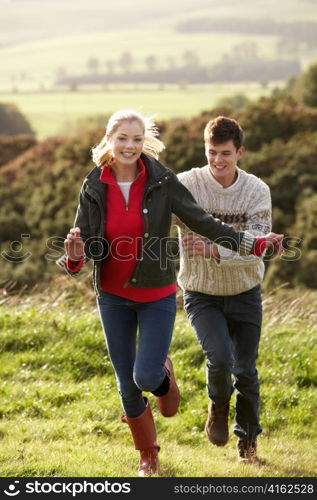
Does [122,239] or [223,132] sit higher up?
[223,132]

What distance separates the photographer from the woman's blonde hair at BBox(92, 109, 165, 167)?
488 cm

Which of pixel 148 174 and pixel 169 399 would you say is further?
pixel 169 399

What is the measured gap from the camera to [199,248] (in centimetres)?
515

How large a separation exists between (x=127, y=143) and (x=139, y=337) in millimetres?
1196

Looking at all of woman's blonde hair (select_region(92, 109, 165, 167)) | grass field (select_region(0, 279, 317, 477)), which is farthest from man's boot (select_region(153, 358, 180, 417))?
woman's blonde hair (select_region(92, 109, 165, 167))

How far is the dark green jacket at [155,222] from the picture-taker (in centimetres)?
480

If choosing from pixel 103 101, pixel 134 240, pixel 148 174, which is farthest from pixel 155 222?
pixel 103 101

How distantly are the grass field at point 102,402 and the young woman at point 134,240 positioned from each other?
0.80 meters

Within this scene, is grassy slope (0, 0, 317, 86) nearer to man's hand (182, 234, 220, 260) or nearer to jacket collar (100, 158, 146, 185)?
man's hand (182, 234, 220, 260)

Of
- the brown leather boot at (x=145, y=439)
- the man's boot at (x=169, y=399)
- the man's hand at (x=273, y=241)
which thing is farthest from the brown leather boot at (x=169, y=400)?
the man's hand at (x=273, y=241)

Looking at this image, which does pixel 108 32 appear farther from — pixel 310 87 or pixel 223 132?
pixel 223 132

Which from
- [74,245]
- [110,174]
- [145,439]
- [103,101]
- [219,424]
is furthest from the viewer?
[103,101]

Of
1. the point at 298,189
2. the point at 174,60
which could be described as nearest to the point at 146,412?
the point at 298,189

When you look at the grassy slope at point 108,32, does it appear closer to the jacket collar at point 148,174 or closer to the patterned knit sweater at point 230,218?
the patterned knit sweater at point 230,218
